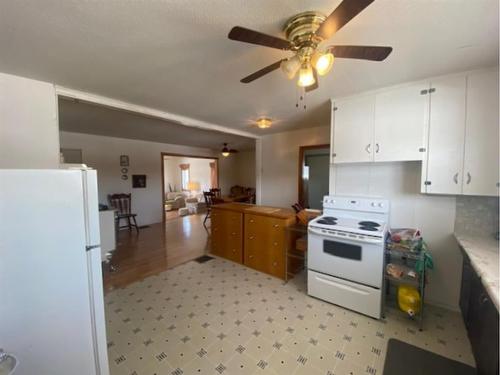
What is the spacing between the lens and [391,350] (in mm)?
1681

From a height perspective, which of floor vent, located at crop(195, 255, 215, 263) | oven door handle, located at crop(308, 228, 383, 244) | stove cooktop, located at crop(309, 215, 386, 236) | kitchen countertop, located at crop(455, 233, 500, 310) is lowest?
floor vent, located at crop(195, 255, 215, 263)

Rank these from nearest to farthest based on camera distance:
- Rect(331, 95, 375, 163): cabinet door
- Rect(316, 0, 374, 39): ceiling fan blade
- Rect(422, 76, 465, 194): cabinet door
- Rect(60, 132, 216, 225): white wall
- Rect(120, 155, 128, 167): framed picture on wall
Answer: Rect(316, 0, 374, 39): ceiling fan blade, Rect(422, 76, 465, 194): cabinet door, Rect(331, 95, 375, 163): cabinet door, Rect(60, 132, 216, 225): white wall, Rect(120, 155, 128, 167): framed picture on wall

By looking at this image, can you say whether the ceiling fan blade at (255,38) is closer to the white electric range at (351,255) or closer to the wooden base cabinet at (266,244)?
the white electric range at (351,255)

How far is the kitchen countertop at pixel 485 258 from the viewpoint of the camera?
1129 millimetres

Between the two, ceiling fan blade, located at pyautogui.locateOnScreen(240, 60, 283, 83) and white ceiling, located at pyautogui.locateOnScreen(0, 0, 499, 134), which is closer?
white ceiling, located at pyautogui.locateOnScreen(0, 0, 499, 134)

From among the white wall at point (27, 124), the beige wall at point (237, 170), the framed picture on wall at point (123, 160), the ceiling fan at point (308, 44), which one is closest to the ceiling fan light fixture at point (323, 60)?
the ceiling fan at point (308, 44)

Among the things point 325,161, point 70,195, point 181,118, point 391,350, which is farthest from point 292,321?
point 325,161

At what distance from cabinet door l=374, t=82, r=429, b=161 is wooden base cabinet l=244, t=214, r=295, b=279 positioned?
4.43ft

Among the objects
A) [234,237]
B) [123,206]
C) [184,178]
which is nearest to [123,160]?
[123,206]

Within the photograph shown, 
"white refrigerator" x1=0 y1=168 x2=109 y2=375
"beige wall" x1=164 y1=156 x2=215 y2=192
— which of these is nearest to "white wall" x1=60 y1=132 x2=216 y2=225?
"beige wall" x1=164 y1=156 x2=215 y2=192

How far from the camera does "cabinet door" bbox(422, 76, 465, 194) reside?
6.09 ft

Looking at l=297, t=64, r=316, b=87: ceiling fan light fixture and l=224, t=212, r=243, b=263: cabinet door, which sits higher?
l=297, t=64, r=316, b=87: ceiling fan light fixture

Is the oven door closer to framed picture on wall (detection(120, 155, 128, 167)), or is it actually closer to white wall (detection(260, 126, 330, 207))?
white wall (detection(260, 126, 330, 207))

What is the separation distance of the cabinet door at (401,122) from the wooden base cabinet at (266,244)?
1352 millimetres
